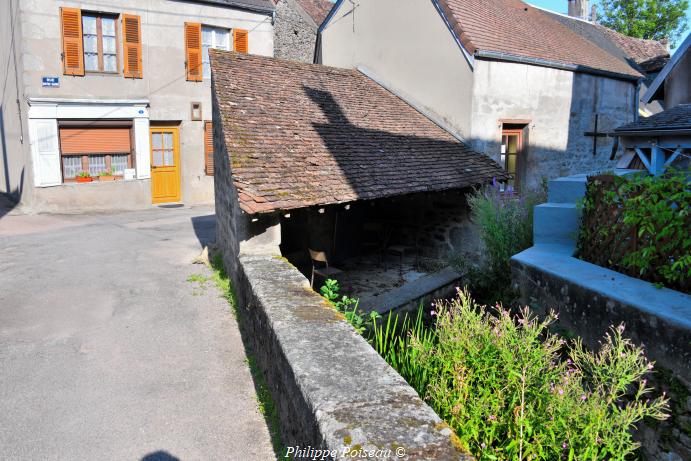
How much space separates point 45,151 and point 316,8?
439 inches

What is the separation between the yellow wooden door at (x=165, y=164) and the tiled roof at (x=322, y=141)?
6.11m

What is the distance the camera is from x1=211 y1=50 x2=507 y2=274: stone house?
634 cm

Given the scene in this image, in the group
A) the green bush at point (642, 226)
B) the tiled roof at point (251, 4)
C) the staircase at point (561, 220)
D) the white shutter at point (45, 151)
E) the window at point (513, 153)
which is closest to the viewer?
the green bush at point (642, 226)

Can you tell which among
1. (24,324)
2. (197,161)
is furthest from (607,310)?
(197,161)

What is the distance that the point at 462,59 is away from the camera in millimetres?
9797

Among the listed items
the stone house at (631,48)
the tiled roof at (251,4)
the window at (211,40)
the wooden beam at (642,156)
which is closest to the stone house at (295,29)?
the tiled roof at (251,4)

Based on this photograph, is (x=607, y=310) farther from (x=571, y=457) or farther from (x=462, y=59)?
(x=462, y=59)

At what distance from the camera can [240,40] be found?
15.6 meters

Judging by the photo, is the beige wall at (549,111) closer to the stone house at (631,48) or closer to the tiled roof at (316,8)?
the stone house at (631,48)

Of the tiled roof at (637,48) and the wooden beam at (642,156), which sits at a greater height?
the tiled roof at (637,48)

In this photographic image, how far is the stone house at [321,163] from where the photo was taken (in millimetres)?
6336

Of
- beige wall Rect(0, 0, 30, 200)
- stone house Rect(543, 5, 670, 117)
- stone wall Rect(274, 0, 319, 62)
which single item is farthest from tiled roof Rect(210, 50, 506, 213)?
stone house Rect(543, 5, 670, 117)

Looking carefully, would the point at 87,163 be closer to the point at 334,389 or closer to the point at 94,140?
the point at 94,140

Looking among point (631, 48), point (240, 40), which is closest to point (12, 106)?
point (240, 40)
